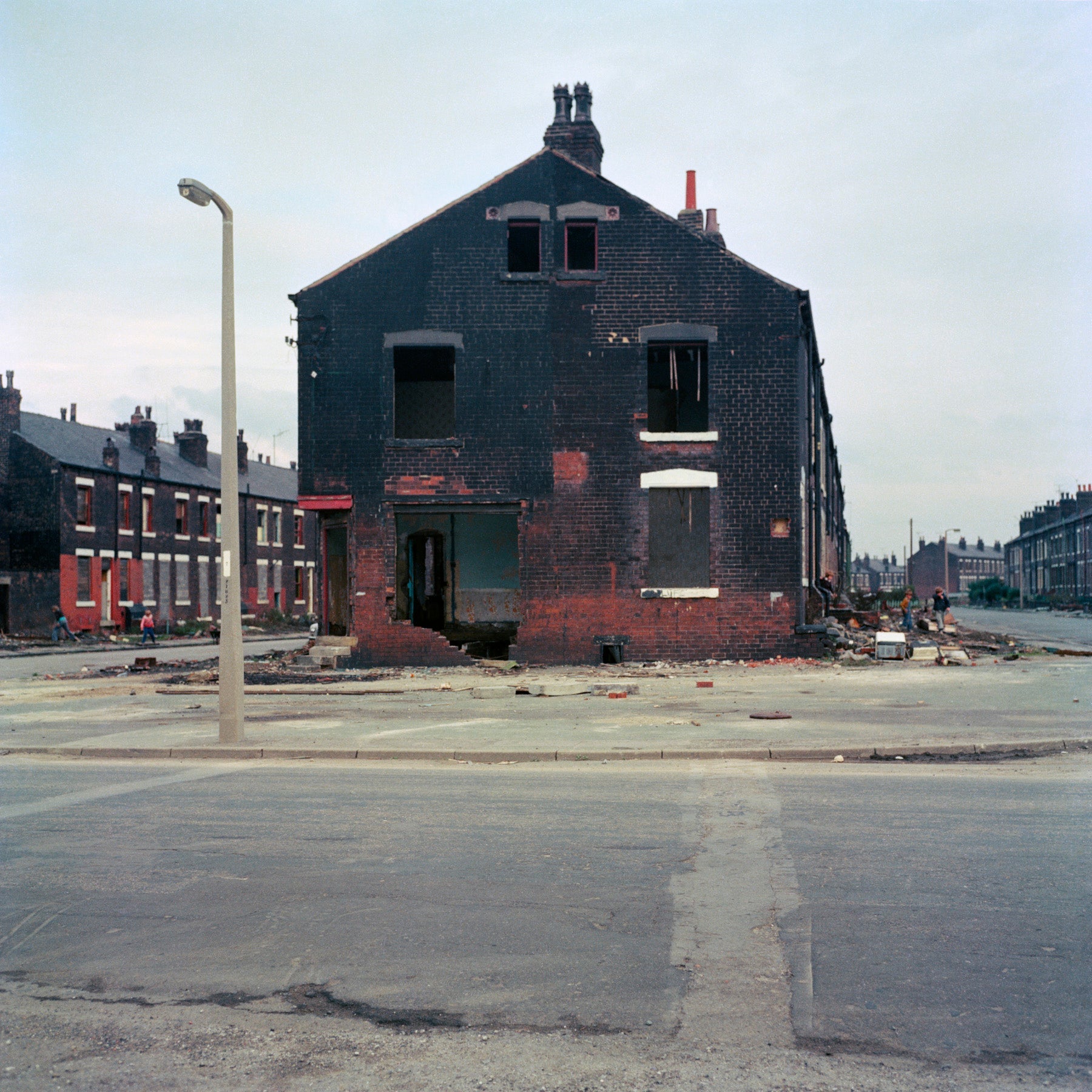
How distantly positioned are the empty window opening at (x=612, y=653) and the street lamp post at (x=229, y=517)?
12.4 meters

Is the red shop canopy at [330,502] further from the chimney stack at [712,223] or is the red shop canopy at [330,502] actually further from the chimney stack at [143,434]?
the chimney stack at [143,434]

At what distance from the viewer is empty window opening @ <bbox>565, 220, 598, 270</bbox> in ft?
79.7

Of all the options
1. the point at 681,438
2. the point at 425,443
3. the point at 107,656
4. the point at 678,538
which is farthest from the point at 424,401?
the point at 107,656

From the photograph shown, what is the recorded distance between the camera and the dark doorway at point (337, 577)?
25.4 meters

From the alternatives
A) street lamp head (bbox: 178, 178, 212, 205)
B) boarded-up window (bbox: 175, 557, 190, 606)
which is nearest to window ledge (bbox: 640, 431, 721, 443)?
street lamp head (bbox: 178, 178, 212, 205)

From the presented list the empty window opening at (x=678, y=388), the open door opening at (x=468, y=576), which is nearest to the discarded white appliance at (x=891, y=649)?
the empty window opening at (x=678, y=388)

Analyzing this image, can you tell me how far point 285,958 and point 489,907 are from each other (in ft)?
3.81

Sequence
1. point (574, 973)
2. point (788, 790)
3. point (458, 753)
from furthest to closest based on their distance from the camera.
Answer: point (458, 753)
point (788, 790)
point (574, 973)

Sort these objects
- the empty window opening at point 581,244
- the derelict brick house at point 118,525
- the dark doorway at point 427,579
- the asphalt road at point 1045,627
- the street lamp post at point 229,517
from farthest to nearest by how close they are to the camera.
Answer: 1. the derelict brick house at point 118,525
2. the asphalt road at point 1045,627
3. the dark doorway at point 427,579
4. the empty window opening at point 581,244
5. the street lamp post at point 229,517

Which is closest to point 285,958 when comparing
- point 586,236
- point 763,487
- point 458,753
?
point 458,753

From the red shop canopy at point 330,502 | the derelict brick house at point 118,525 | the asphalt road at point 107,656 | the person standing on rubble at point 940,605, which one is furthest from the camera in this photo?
the derelict brick house at point 118,525

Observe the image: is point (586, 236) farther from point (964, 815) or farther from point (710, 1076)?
point (710, 1076)

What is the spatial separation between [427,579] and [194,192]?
50.9 feet

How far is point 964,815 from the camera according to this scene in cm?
793
